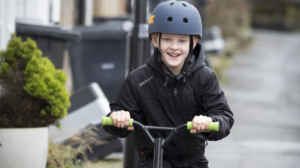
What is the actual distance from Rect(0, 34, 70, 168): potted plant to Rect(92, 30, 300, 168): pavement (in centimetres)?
141

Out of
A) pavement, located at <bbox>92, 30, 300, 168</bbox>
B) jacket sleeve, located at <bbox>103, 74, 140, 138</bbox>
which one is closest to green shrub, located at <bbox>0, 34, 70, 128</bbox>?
jacket sleeve, located at <bbox>103, 74, 140, 138</bbox>

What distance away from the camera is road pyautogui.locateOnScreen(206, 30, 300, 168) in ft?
22.1

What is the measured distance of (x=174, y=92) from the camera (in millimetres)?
3055

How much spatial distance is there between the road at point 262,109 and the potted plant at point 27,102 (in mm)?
2748

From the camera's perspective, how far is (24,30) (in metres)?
6.05

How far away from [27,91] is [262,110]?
24.5 ft

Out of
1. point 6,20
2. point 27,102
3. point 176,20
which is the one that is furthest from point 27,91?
point 176,20

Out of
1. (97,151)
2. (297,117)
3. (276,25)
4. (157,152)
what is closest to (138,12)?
(97,151)

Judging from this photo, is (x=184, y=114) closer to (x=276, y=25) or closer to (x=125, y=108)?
(x=125, y=108)

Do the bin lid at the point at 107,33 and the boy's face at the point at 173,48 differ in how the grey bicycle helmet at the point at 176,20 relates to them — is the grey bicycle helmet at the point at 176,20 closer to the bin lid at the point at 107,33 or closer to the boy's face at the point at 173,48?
the boy's face at the point at 173,48

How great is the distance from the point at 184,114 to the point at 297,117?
7767mm

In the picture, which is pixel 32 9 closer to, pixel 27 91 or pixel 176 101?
pixel 27 91

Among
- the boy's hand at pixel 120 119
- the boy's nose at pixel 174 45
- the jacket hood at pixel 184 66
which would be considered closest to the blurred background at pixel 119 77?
the jacket hood at pixel 184 66

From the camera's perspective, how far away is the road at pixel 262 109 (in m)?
6.74
